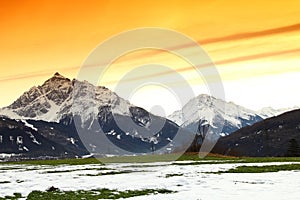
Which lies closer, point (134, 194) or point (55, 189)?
point (134, 194)

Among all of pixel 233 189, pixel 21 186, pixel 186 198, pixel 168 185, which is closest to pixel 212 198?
pixel 186 198

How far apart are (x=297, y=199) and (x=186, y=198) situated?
24.6ft

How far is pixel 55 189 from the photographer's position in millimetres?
39594

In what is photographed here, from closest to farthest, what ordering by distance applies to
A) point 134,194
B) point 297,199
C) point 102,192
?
point 297,199
point 134,194
point 102,192

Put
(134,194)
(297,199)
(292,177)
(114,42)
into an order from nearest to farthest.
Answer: (297,199) → (134,194) → (292,177) → (114,42)

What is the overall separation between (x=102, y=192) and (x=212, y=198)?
1059cm

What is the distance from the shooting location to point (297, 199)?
29125mm

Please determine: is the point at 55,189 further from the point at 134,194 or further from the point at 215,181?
the point at 215,181

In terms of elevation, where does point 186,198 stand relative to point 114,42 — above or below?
below

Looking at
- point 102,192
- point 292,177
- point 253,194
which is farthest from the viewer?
point 292,177

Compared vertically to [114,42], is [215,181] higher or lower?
lower

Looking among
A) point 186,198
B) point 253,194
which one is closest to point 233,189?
point 253,194

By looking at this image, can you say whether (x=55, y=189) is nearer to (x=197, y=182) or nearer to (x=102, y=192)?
(x=102, y=192)

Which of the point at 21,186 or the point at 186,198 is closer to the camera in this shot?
the point at 186,198
